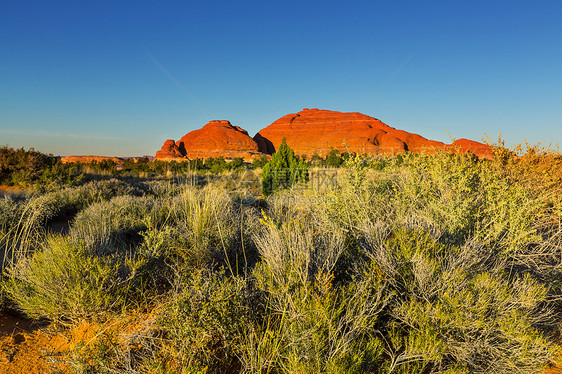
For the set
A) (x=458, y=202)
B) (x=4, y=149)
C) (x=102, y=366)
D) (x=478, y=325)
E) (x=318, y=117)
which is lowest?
(x=102, y=366)

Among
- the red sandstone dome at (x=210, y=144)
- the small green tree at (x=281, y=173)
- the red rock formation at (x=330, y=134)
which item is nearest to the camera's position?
the small green tree at (x=281, y=173)

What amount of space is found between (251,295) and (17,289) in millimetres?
2548

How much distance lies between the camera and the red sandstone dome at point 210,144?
285 ft

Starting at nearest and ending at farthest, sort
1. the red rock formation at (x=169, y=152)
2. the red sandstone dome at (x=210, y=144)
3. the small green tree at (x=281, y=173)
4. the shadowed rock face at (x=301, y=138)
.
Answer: the small green tree at (x=281, y=173)
the red rock formation at (x=169, y=152)
the shadowed rock face at (x=301, y=138)
the red sandstone dome at (x=210, y=144)

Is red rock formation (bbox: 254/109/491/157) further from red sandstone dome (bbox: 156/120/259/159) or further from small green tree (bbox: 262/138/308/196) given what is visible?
small green tree (bbox: 262/138/308/196)

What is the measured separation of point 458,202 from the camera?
146 inches

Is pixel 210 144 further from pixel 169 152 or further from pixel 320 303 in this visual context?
pixel 320 303

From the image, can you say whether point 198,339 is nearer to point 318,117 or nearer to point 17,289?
point 17,289

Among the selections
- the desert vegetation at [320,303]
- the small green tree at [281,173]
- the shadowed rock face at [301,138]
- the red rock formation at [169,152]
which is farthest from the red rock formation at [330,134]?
the desert vegetation at [320,303]

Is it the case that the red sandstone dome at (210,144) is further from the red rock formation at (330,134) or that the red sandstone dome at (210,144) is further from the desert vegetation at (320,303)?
the desert vegetation at (320,303)

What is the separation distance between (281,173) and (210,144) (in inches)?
3392

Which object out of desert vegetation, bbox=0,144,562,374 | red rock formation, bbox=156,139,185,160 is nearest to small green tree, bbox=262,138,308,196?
desert vegetation, bbox=0,144,562,374

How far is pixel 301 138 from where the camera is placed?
9888 cm

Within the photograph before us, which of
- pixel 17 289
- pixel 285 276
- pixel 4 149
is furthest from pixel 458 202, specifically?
pixel 4 149
